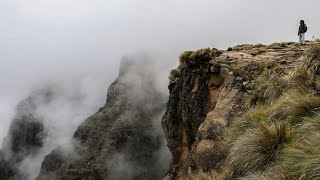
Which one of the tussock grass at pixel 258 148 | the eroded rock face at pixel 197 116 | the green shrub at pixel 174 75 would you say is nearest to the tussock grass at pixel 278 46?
the eroded rock face at pixel 197 116

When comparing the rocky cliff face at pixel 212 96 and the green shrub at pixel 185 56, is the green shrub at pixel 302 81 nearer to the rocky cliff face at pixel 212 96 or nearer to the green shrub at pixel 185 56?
the rocky cliff face at pixel 212 96

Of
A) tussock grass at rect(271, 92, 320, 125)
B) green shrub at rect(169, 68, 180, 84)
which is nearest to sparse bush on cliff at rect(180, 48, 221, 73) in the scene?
green shrub at rect(169, 68, 180, 84)

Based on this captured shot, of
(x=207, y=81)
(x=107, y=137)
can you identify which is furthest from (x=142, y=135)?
(x=207, y=81)

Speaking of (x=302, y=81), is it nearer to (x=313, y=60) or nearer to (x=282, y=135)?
(x=313, y=60)

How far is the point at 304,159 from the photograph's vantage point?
9883mm

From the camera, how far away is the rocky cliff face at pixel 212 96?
59.1 ft

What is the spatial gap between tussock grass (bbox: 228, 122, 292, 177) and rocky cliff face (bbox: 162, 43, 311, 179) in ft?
1.79

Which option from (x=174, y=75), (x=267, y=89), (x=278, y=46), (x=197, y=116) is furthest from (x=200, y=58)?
(x=267, y=89)

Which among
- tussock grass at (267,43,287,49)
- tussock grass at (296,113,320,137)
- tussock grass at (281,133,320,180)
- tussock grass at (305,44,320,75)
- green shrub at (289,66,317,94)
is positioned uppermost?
tussock grass at (267,43,287,49)

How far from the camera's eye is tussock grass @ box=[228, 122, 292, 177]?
11477 millimetres

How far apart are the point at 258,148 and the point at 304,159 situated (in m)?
1.91

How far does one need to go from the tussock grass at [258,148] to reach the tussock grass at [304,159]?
0.55 metres

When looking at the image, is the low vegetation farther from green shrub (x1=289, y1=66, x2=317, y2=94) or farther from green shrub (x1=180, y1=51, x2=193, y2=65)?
green shrub (x1=180, y1=51, x2=193, y2=65)

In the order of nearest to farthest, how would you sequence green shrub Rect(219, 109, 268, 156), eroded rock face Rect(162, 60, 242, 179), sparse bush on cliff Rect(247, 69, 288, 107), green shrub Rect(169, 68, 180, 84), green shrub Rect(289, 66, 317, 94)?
green shrub Rect(219, 109, 268, 156)
green shrub Rect(289, 66, 317, 94)
sparse bush on cliff Rect(247, 69, 288, 107)
eroded rock face Rect(162, 60, 242, 179)
green shrub Rect(169, 68, 180, 84)
